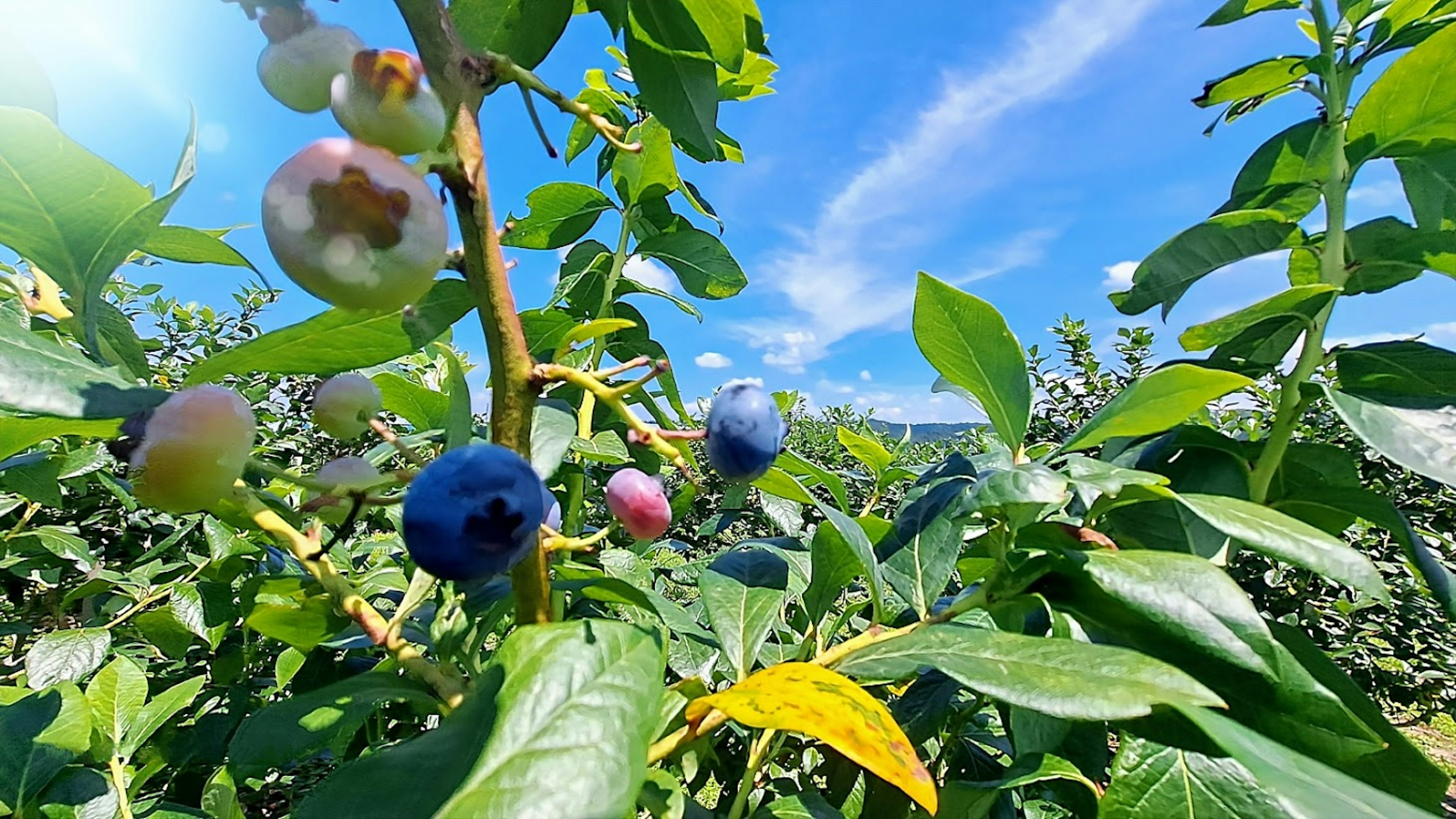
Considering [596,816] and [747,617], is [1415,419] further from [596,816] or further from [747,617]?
[596,816]

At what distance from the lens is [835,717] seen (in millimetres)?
425

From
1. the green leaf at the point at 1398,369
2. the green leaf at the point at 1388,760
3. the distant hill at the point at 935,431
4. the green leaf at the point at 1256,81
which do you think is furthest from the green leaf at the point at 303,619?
the distant hill at the point at 935,431

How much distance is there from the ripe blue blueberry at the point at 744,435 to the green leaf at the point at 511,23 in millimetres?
300

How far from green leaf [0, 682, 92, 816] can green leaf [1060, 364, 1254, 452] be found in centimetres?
103

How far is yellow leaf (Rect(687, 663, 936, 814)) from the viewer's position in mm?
415

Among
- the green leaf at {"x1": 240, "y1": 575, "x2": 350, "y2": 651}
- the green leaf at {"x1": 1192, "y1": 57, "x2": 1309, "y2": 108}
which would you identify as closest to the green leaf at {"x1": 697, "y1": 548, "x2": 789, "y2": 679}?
the green leaf at {"x1": 240, "y1": 575, "x2": 350, "y2": 651}

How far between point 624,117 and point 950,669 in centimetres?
89

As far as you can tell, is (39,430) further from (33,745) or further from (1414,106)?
(1414,106)

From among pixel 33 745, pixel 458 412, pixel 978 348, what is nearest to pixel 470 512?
pixel 458 412

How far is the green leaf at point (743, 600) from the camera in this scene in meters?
0.65

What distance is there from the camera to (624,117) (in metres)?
1.08

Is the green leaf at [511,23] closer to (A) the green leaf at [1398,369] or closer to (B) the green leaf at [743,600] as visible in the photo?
(B) the green leaf at [743,600]

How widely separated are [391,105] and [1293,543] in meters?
0.63

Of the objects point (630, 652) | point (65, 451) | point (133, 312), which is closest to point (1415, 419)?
point (630, 652)
